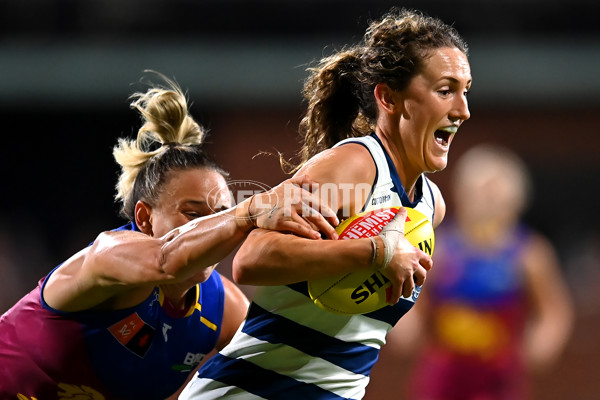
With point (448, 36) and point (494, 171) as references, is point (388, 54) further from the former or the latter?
point (494, 171)

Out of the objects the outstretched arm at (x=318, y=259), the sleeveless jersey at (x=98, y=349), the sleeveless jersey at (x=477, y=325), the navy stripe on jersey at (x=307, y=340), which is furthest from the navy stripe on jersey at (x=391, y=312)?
the sleeveless jersey at (x=477, y=325)

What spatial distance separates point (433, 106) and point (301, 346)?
911 mm

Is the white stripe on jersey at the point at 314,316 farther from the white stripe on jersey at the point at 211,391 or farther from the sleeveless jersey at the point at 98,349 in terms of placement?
the sleeveless jersey at the point at 98,349

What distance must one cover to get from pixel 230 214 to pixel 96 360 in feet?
3.00

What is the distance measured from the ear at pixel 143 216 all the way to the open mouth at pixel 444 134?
1.17m

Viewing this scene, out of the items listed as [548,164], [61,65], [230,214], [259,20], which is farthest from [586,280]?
[61,65]

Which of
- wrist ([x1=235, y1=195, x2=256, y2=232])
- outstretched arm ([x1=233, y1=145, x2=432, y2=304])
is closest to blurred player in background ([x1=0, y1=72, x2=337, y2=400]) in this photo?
wrist ([x1=235, y1=195, x2=256, y2=232])

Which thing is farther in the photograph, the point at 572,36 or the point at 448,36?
the point at 572,36

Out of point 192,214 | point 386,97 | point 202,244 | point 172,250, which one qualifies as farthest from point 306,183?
point 192,214

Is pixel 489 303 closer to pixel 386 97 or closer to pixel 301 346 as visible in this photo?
pixel 386 97

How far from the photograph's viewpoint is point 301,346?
109 inches

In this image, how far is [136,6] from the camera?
11758 mm

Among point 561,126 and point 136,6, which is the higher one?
point 136,6

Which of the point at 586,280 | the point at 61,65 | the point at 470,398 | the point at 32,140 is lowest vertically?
the point at 586,280
